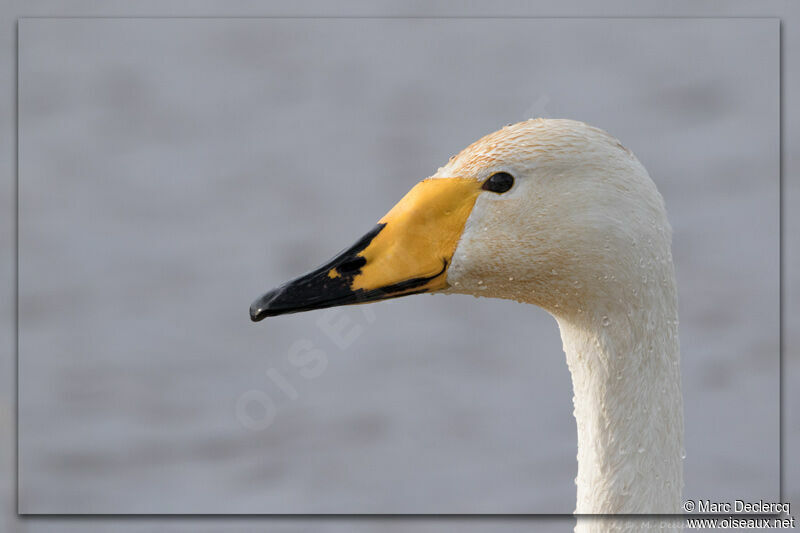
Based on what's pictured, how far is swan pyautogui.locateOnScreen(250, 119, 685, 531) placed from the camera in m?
2.01

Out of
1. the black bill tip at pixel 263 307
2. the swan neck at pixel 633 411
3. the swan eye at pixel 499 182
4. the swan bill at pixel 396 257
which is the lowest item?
the swan neck at pixel 633 411

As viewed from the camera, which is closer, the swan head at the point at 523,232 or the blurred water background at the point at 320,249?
the swan head at the point at 523,232

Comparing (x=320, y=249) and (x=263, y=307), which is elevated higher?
(x=320, y=249)

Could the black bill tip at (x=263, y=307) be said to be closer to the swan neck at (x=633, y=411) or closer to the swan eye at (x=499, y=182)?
the swan eye at (x=499, y=182)

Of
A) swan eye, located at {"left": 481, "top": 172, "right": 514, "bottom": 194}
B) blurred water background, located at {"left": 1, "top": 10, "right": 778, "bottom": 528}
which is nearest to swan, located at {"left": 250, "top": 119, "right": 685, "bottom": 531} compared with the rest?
swan eye, located at {"left": 481, "top": 172, "right": 514, "bottom": 194}

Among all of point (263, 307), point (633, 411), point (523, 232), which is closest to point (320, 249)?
point (263, 307)

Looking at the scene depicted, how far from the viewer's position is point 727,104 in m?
2.90

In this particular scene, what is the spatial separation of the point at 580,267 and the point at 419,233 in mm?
327

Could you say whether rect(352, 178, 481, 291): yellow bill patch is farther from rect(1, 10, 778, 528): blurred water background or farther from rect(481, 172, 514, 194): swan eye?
rect(1, 10, 778, 528): blurred water background

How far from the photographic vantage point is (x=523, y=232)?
2.09 metres

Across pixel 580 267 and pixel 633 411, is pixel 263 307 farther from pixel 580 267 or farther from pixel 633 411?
pixel 633 411

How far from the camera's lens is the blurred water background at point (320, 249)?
9.48ft

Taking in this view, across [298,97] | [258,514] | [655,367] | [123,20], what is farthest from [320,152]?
[655,367]

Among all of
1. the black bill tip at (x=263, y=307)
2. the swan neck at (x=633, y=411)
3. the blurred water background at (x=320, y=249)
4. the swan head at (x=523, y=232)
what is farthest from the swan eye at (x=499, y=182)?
the blurred water background at (x=320, y=249)
